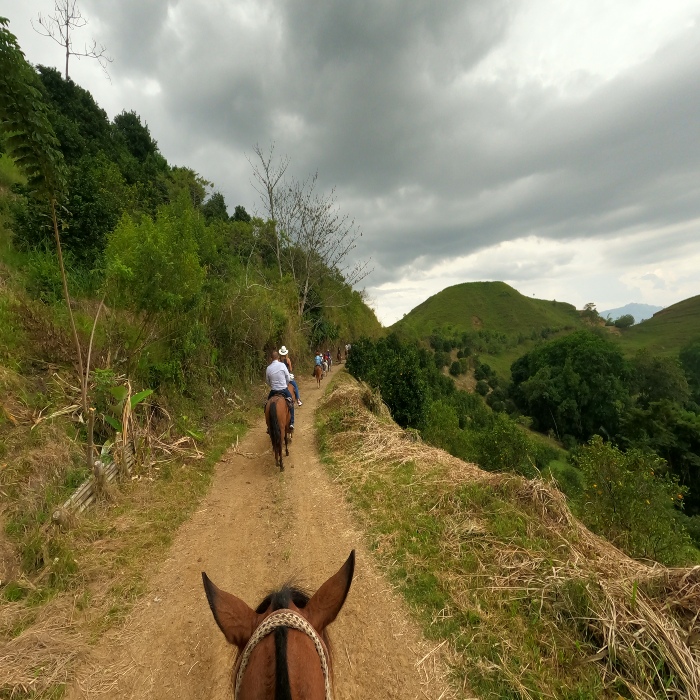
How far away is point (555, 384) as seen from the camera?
46188 mm

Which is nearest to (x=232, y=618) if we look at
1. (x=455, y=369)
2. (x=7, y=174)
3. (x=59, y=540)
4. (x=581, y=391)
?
(x=59, y=540)

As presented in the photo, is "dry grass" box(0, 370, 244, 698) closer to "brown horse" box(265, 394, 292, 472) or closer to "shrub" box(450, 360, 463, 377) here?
"brown horse" box(265, 394, 292, 472)

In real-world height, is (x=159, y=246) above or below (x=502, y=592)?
above

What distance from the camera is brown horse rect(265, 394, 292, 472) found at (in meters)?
7.43

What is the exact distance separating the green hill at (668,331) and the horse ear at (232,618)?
97072 millimetres

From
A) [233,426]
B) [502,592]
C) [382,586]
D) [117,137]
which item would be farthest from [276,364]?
[117,137]

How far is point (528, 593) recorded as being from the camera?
3828 mm

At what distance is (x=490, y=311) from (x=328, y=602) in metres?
135

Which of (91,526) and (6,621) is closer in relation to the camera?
(6,621)

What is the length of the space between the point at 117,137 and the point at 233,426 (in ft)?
82.6

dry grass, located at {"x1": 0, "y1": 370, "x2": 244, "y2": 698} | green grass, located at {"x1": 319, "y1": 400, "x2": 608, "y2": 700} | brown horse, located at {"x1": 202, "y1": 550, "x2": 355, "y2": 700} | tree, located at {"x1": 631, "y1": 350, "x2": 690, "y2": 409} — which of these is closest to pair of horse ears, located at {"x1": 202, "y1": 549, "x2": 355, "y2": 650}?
brown horse, located at {"x1": 202, "y1": 550, "x2": 355, "y2": 700}

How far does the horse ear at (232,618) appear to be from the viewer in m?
1.88

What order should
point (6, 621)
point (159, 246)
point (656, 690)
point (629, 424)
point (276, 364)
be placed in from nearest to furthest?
1. point (656, 690)
2. point (6, 621)
3. point (159, 246)
4. point (276, 364)
5. point (629, 424)

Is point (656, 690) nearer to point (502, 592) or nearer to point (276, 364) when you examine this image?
point (502, 592)
